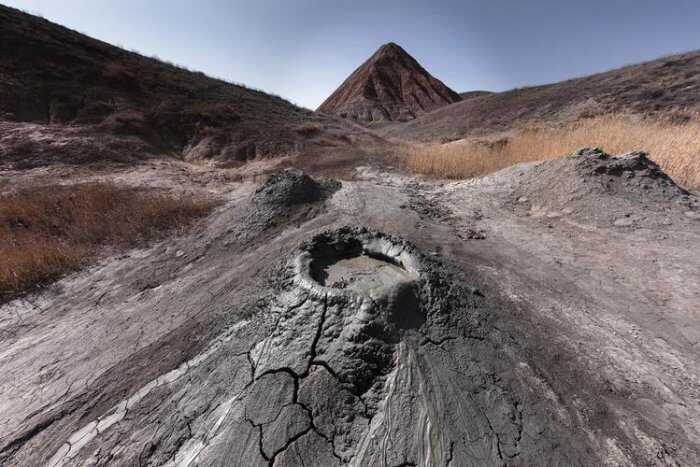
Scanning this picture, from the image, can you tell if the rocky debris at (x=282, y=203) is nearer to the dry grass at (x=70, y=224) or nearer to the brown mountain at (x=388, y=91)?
the dry grass at (x=70, y=224)

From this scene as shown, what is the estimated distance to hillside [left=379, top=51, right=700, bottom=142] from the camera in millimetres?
11961

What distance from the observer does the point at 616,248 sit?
3.26 metres

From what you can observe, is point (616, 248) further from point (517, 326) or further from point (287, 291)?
point (287, 291)

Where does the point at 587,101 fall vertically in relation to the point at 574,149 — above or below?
above

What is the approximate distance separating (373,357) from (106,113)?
14159 mm

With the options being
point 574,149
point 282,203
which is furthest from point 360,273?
Result: point 574,149

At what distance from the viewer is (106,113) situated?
1102 centimetres

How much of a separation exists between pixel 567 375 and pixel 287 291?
194cm

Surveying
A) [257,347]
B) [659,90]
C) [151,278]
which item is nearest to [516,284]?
[257,347]

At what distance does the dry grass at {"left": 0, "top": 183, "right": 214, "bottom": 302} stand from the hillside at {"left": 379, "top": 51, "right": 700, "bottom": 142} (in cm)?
1471

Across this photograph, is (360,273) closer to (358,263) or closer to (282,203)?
(358,263)

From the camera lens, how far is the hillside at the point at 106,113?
9.19 m

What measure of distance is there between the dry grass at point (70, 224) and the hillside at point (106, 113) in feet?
13.0

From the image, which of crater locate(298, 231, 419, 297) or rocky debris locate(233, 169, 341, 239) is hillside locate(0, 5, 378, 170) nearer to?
rocky debris locate(233, 169, 341, 239)
